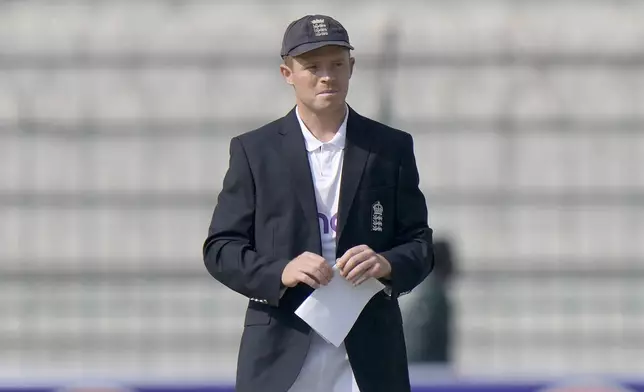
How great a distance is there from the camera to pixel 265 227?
279 cm

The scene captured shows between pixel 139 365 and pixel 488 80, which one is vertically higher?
pixel 488 80

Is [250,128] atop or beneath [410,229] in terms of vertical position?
atop

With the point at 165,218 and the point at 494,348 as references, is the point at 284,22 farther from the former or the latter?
the point at 494,348

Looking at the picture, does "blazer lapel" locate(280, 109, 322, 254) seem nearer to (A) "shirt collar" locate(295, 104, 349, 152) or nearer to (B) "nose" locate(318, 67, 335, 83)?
(A) "shirt collar" locate(295, 104, 349, 152)

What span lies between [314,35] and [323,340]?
62 centimetres

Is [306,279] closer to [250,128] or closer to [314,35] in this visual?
[314,35]

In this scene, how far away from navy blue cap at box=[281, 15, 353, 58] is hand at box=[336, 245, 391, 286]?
412mm

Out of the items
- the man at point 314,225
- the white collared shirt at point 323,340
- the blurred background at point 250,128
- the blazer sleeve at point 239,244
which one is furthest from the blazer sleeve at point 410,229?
the blurred background at point 250,128

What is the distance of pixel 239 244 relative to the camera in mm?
2777

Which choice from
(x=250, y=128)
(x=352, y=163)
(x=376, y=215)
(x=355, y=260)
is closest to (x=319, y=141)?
(x=352, y=163)

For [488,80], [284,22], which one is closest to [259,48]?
[284,22]

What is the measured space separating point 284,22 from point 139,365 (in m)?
1.95

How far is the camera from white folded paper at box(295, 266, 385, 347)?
2705 millimetres

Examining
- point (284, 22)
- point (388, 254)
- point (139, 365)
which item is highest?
point (284, 22)
